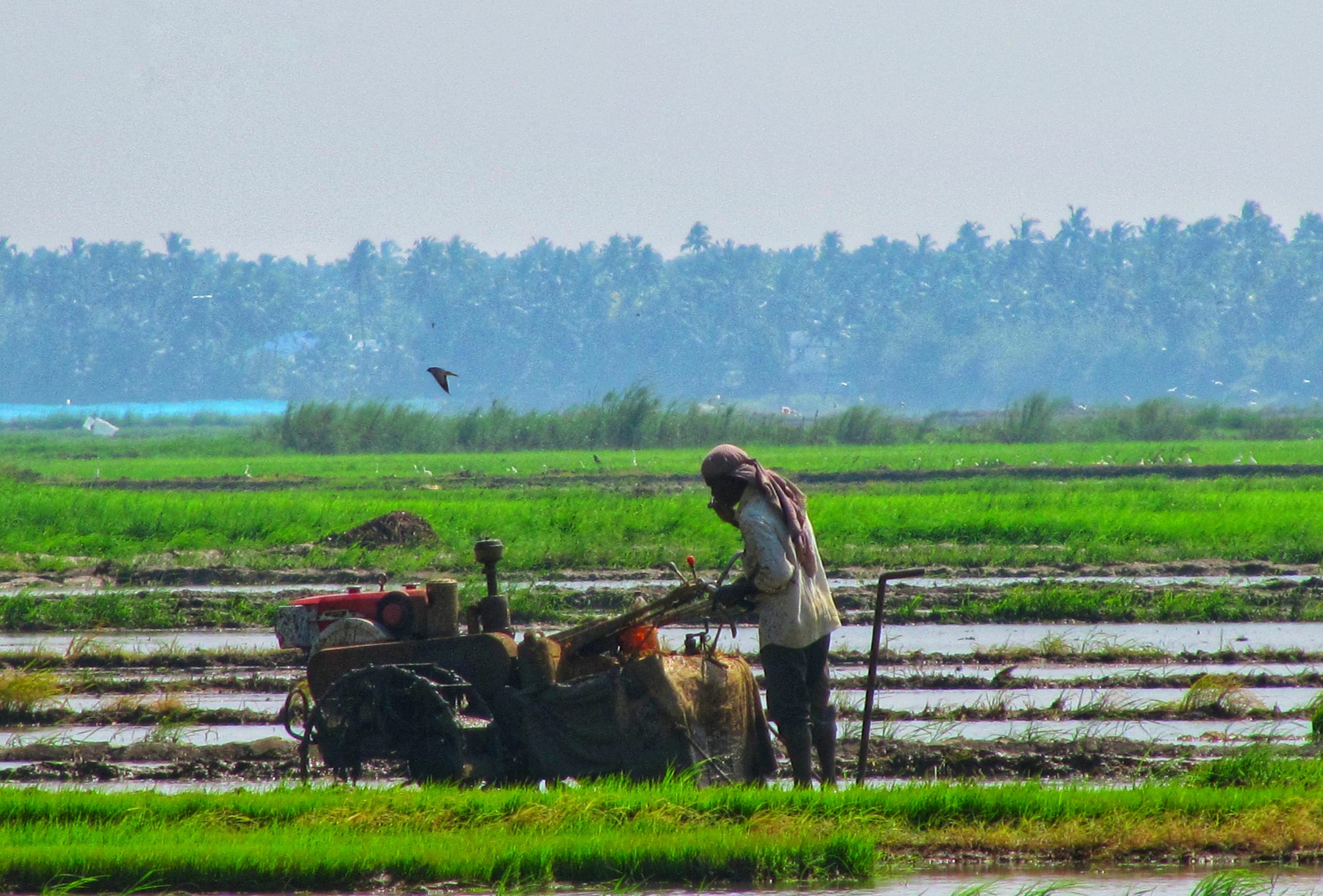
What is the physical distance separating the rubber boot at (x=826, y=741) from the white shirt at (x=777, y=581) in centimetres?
39

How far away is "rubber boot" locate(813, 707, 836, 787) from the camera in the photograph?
20.5 ft

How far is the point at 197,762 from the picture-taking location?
7.29m

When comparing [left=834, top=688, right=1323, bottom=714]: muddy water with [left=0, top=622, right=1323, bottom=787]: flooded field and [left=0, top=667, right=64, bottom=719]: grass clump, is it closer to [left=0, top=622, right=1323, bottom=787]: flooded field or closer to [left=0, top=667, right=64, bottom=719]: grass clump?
[left=0, top=622, right=1323, bottom=787]: flooded field

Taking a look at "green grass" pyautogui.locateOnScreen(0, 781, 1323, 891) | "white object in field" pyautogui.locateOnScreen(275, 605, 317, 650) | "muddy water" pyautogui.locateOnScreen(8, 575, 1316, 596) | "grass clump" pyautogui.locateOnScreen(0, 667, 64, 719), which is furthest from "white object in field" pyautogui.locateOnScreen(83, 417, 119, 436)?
"green grass" pyautogui.locateOnScreen(0, 781, 1323, 891)

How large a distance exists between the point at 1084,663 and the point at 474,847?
5936 millimetres

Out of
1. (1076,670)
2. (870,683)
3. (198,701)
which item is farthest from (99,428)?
(870,683)

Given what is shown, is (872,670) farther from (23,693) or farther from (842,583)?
(842,583)

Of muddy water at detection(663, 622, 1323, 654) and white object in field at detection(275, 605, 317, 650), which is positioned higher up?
white object in field at detection(275, 605, 317, 650)

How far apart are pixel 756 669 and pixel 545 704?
4.15 meters

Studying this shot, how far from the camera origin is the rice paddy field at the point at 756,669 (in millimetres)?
5348

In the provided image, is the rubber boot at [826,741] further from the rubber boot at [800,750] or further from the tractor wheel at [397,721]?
the tractor wheel at [397,721]

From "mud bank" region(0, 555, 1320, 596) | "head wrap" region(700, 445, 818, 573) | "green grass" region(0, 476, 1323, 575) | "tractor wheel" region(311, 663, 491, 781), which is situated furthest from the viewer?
"green grass" region(0, 476, 1323, 575)

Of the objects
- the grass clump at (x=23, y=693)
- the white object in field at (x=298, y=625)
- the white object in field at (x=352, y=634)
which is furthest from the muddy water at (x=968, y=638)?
the white object in field at (x=352, y=634)

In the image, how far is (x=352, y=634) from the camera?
701 centimetres
